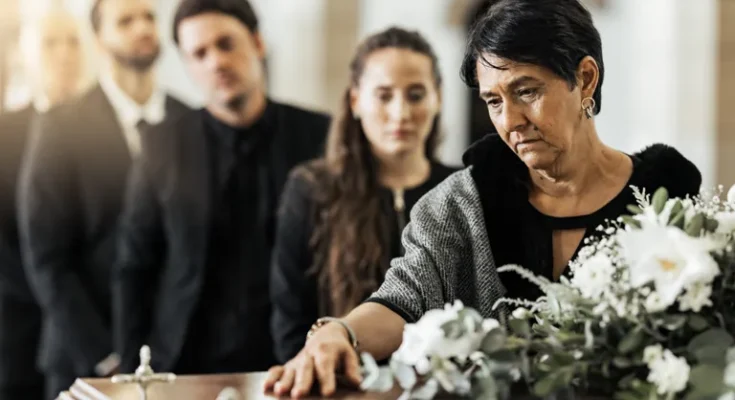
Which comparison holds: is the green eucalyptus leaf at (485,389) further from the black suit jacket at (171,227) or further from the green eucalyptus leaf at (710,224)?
the black suit jacket at (171,227)

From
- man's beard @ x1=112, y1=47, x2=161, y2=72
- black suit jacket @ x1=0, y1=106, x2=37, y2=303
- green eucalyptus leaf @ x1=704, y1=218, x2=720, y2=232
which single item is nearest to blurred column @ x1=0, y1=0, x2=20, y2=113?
black suit jacket @ x1=0, y1=106, x2=37, y2=303

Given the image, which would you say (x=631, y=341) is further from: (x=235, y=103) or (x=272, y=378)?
(x=235, y=103)

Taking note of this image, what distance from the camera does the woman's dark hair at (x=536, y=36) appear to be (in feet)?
6.93

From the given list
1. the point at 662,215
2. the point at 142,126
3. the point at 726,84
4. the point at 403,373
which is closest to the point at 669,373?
the point at 662,215

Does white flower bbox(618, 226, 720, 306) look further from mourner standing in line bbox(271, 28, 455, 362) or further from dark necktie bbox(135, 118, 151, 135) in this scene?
dark necktie bbox(135, 118, 151, 135)

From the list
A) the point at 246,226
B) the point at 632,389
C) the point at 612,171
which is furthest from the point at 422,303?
the point at 246,226

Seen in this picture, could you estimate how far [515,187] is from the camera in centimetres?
239

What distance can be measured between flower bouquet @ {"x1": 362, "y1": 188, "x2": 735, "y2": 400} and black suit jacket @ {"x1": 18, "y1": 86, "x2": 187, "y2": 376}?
2.88 meters

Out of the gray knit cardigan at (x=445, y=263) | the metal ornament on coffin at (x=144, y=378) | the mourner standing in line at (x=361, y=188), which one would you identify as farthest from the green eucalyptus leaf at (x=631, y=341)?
the mourner standing in line at (x=361, y=188)

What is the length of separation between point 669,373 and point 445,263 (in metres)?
0.74

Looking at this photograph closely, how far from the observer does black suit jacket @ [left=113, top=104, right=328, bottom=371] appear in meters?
4.10

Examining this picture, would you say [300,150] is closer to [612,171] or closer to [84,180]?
[84,180]

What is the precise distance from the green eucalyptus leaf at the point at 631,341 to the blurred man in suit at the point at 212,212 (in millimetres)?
2453

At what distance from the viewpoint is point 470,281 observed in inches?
91.7
